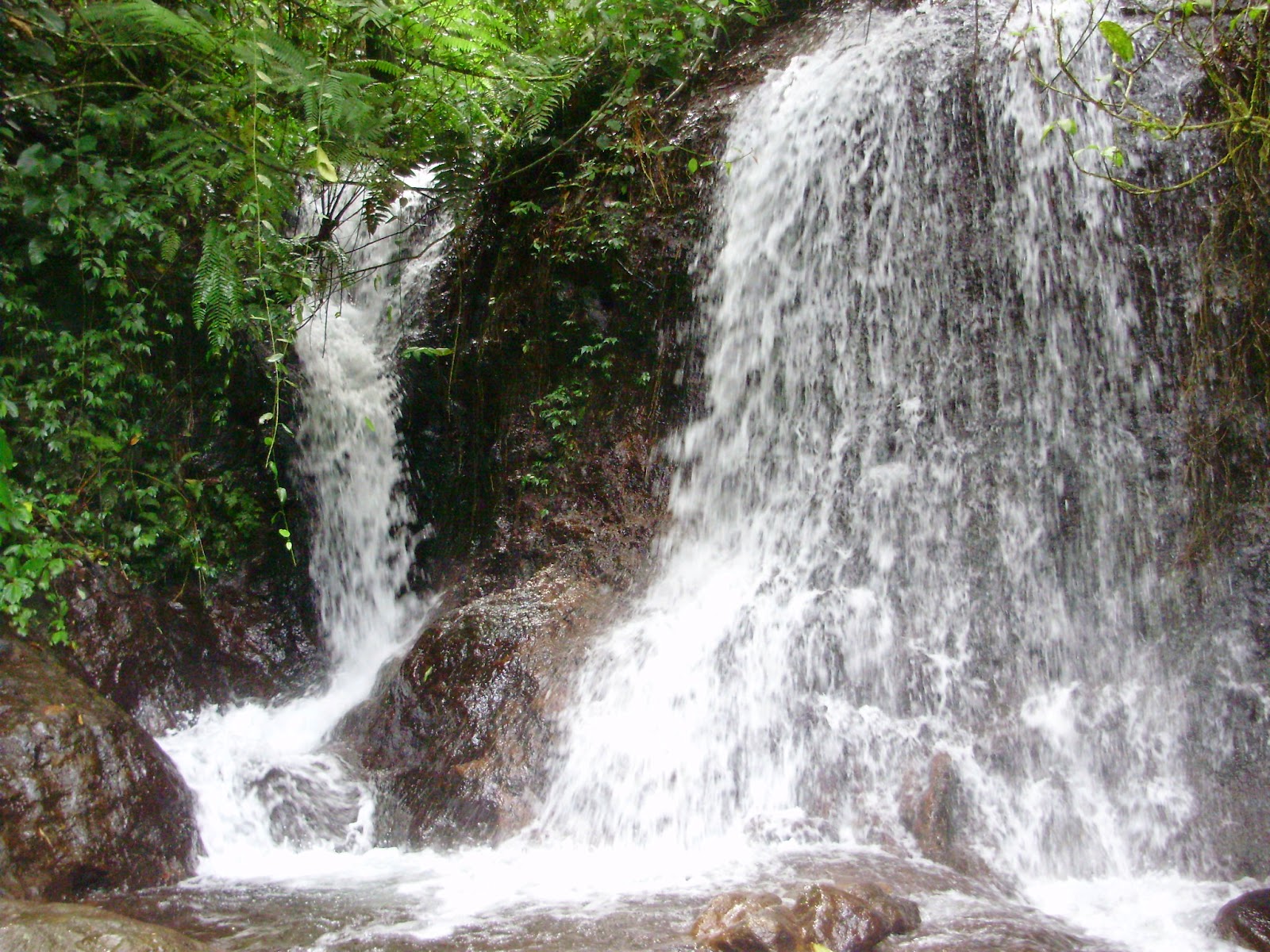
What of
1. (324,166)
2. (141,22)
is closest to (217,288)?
(324,166)

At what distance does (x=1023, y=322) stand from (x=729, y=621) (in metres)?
2.79

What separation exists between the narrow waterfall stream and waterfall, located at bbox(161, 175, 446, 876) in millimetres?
29

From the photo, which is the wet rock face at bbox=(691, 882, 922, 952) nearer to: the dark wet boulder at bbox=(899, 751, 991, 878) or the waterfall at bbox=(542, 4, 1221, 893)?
the dark wet boulder at bbox=(899, 751, 991, 878)

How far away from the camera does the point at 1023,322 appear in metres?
5.63

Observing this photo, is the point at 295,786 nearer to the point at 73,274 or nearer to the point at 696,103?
the point at 73,274

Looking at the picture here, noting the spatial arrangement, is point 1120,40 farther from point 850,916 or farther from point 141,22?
point 141,22

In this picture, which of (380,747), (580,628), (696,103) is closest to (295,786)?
(380,747)

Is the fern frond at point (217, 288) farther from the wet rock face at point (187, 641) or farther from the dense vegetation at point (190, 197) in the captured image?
the wet rock face at point (187, 641)

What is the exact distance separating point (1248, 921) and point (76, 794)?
5260mm

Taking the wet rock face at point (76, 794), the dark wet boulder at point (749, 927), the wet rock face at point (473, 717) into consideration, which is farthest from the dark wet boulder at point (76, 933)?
the wet rock face at point (473, 717)

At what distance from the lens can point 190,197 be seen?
17.0 ft

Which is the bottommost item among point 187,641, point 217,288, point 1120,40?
point 187,641

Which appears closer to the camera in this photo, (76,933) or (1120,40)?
(76,933)

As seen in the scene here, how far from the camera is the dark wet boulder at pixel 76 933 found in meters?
2.63
